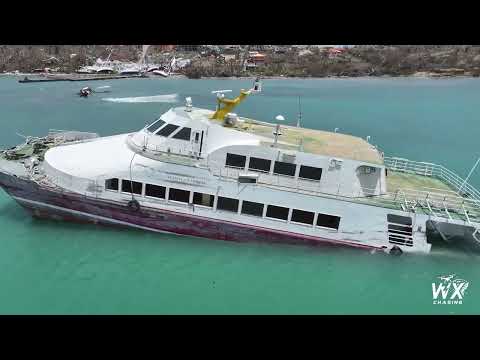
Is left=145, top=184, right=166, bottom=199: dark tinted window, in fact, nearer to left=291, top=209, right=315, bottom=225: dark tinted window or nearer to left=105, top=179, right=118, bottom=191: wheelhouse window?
left=105, top=179, right=118, bottom=191: wheelhouse window

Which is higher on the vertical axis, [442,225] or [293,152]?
[293,152]

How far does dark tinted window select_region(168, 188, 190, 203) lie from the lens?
15.1 metres

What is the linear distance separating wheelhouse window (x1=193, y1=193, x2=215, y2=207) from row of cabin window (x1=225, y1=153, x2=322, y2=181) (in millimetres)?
1410

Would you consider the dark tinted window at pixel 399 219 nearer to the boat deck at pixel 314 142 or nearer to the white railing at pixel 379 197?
the white railing at pixel 379 197

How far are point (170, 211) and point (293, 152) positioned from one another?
5136 mm

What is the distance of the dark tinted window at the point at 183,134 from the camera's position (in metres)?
15.5

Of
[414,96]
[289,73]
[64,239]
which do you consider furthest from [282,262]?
[289,73]

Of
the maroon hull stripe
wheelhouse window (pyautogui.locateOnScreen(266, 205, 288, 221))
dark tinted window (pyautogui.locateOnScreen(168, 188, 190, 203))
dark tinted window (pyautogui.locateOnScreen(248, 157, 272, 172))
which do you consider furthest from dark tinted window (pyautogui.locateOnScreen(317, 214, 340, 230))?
dark tinted window (pyautogui.locateOnScreen(168, 188, 190, 203))

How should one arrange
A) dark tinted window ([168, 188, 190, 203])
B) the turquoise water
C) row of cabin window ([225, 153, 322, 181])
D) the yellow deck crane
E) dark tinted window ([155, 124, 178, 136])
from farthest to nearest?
the yellow deck crane < dark tinted window ([155, 124, 178, 136]) < dark tinted window ([168, 188, 190, 203]) < row of cabin window ([225, 153, 322, 181]) < the turquoise water

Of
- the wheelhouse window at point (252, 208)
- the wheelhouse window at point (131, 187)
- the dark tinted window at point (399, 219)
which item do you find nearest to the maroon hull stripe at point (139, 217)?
the wheelhouse window at point (252, 208)

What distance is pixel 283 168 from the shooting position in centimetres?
1490

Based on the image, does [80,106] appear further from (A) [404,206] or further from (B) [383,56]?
(B) [383,56]

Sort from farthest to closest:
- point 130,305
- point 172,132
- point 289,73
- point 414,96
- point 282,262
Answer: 1. point 289,73
2. point 414,96
3. point 172,132
4. point 282,262
5. point 130,305

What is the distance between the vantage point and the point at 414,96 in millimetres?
59281
